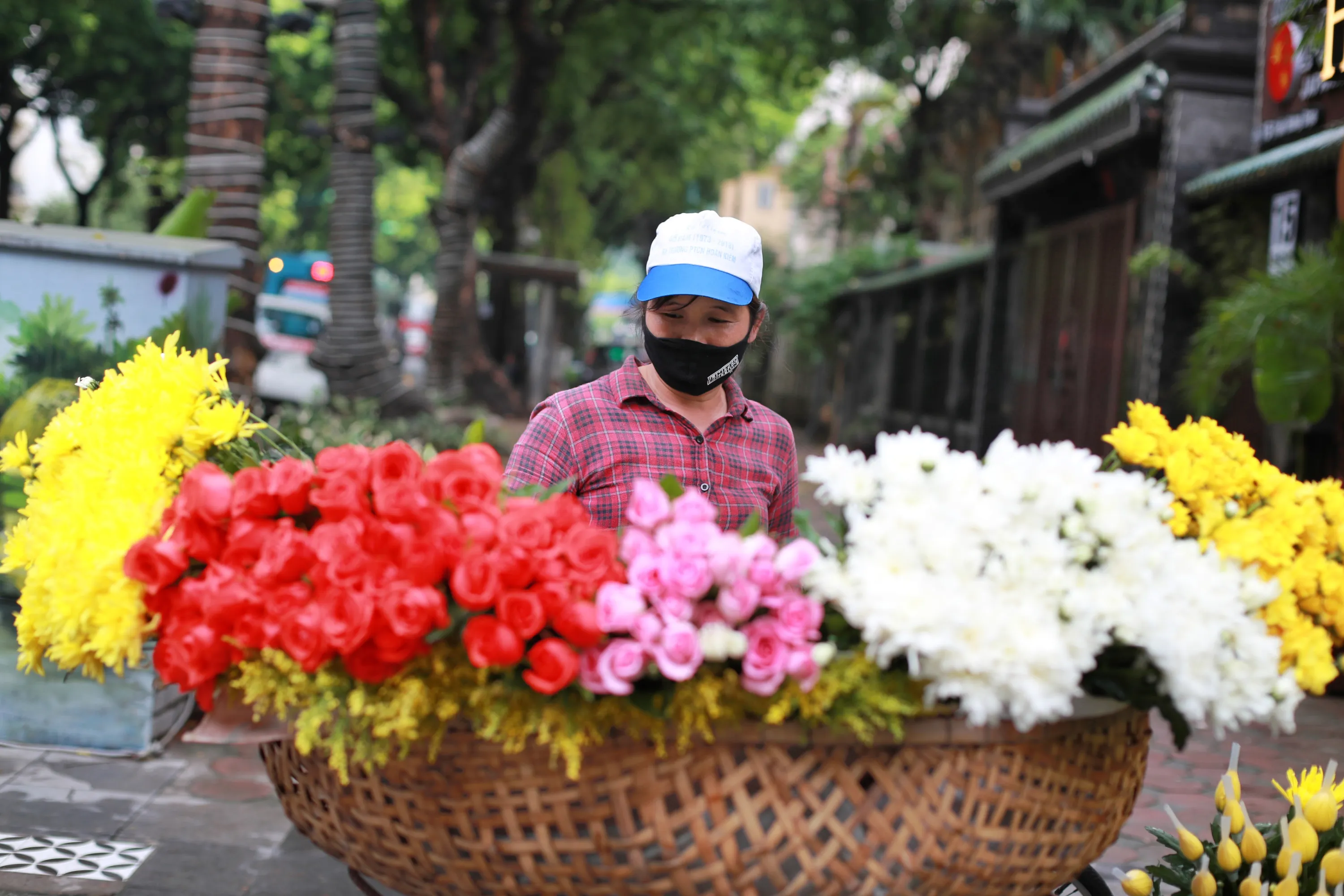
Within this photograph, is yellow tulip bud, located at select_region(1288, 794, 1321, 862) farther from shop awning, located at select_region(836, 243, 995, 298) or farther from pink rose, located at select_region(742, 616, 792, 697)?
shop awning, located at select_region(836, 243, 995, 298)

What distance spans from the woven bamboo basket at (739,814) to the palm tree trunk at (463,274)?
13.3 meters

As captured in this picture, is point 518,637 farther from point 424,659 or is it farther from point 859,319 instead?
point 859,319

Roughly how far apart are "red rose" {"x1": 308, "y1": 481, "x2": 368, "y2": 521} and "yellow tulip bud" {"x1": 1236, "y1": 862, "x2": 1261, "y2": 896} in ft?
5.47

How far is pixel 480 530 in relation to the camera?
4.90 feet

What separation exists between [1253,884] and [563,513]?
1.47 meters

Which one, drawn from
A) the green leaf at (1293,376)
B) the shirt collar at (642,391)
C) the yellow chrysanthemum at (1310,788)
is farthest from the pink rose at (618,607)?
the green leaf at (1293,376)

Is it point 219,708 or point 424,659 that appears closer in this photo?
point 424,659

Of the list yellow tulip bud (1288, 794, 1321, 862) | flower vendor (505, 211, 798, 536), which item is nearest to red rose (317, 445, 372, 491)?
flower vendor (505, 211, 798, 536)

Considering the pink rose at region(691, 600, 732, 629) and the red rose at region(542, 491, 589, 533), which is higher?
the red rose at region(542, 491, 589, 533)

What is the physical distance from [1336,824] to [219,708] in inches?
80.5

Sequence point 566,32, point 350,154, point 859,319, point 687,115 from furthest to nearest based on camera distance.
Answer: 1. point 859,319
2. point 687,115
3. point 566,32
4. point 350,154

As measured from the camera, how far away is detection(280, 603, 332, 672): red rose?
1454mm

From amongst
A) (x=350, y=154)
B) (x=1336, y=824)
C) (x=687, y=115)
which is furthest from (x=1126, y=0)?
(x=1336, y=824)

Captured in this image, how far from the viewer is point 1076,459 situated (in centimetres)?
158
